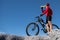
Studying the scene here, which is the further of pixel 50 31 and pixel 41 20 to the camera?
pixel 41 20

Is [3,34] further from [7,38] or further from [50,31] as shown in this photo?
[50,31]

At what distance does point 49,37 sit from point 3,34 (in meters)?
2.93

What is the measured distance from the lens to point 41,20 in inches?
765

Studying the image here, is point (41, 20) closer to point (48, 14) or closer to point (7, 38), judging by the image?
point (48, 14)

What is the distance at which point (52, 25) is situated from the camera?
1933cm

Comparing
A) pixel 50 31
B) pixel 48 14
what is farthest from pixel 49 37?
pixel 48 14

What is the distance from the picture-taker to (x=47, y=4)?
1864cm

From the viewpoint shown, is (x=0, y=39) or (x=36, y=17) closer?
(x=0, y=39)

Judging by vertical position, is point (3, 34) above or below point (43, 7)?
below

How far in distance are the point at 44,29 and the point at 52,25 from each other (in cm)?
74

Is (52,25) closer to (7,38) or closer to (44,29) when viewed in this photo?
(44,29)

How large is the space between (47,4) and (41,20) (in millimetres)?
1372

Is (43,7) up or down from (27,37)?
up

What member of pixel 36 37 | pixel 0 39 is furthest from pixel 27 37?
pixel 0 39
